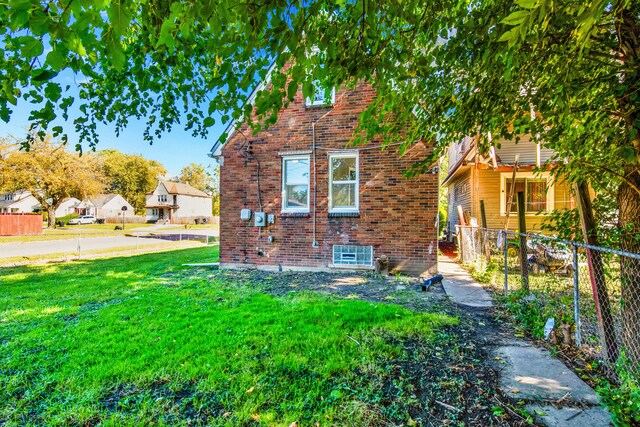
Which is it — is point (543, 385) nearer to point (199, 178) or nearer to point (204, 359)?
point (204, 359)

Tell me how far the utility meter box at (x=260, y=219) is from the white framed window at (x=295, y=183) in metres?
0.54

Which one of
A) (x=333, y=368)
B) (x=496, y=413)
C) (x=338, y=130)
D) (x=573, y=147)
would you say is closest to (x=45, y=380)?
(x=333, y=368)

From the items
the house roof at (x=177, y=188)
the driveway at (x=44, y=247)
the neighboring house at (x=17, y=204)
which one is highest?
the house roof at (x=177, y=188)

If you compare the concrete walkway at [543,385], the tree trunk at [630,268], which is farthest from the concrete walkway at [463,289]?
the tree trunk at [630,268]

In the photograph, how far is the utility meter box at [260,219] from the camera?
26.2 ft

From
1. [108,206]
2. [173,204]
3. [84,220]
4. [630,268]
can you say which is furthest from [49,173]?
[630,268]

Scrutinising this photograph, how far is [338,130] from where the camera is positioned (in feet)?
25.1

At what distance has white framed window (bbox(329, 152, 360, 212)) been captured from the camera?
7.70 m

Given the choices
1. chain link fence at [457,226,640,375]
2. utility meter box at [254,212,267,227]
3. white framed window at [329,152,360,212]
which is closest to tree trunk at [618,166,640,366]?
chain link fence at [457,226,640,375]

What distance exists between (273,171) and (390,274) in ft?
13.0

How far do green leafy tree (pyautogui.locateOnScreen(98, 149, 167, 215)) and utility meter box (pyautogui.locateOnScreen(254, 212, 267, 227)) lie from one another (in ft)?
187

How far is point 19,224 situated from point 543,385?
102 feet

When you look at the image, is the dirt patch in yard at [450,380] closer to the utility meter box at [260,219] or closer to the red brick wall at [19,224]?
the utility meter box at [260,219]

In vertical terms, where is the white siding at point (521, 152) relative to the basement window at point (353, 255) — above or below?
above
